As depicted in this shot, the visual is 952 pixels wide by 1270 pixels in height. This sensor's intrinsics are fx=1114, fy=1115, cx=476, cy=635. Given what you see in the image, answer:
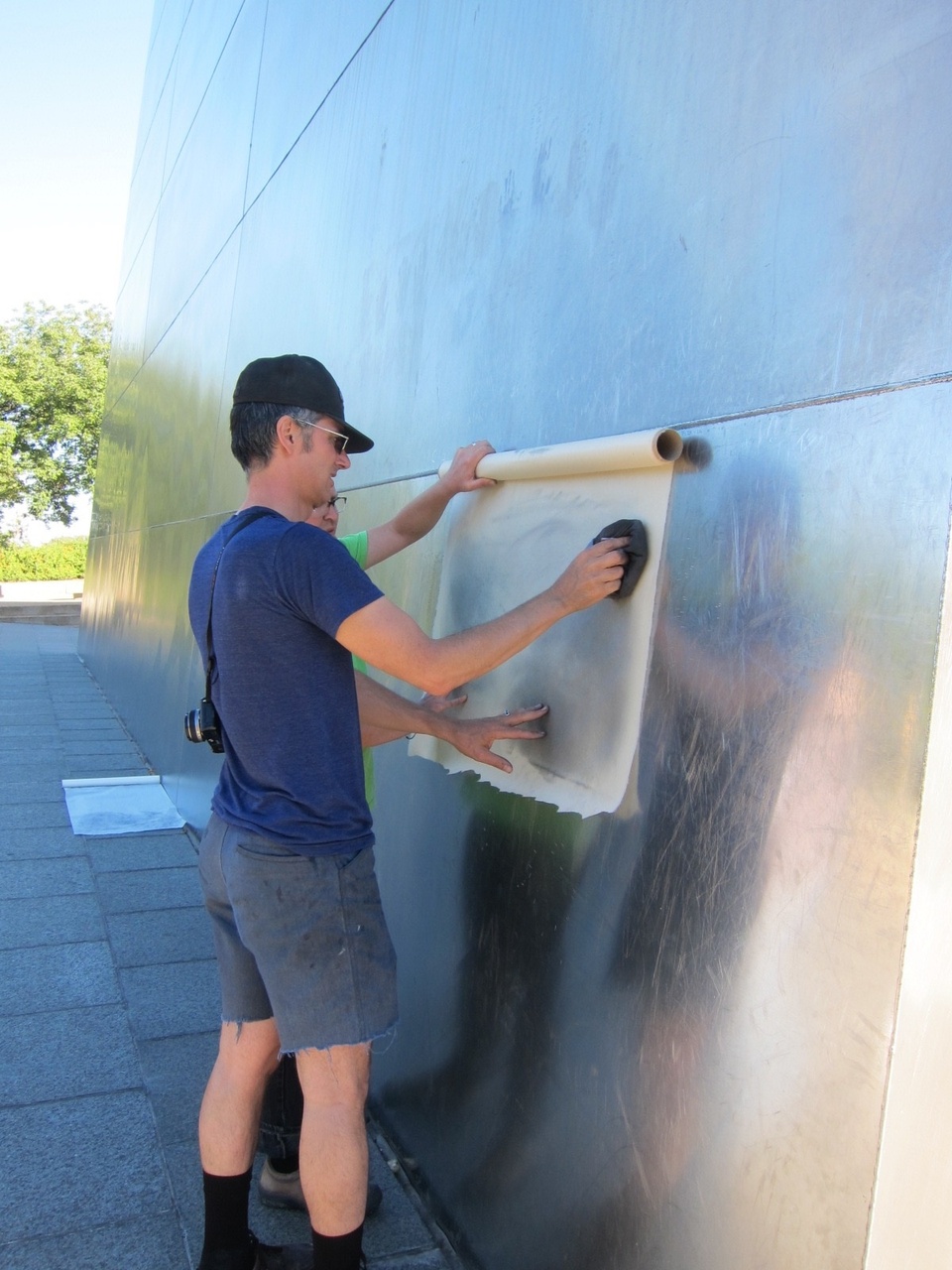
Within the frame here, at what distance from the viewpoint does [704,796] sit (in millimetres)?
1824

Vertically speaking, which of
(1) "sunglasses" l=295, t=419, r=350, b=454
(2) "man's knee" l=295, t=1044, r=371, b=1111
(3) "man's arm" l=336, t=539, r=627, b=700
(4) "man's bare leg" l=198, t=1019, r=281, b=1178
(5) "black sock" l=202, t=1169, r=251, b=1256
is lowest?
(5) "black sock" l=202, t=1169, r=251, b=1256

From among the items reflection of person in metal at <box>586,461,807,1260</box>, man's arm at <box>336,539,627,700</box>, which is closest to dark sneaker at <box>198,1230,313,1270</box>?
reflection of person in metal at <box>586,461,807,1260</box>

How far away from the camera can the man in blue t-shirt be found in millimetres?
2035

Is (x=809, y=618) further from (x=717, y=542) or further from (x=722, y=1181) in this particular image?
(x=722, y=1181)

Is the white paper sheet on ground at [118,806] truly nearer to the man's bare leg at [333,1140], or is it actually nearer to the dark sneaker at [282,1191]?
the dark sneaker at [282,1191]

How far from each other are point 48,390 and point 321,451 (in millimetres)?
36803

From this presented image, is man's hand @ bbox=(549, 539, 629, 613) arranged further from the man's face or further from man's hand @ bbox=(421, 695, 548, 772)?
the man's face

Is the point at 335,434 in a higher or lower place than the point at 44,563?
higher

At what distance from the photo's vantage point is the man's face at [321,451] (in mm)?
2312

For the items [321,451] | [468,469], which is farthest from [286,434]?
[468,469]

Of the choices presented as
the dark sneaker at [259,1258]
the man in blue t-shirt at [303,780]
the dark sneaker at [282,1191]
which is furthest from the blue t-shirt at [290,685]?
the dark sneaker at [282,1191]

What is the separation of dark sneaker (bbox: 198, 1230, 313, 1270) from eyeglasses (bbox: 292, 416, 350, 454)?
5.50 ft

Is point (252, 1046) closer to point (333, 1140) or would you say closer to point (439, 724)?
point (333, 1140)

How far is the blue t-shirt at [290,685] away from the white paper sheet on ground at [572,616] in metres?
0.40
